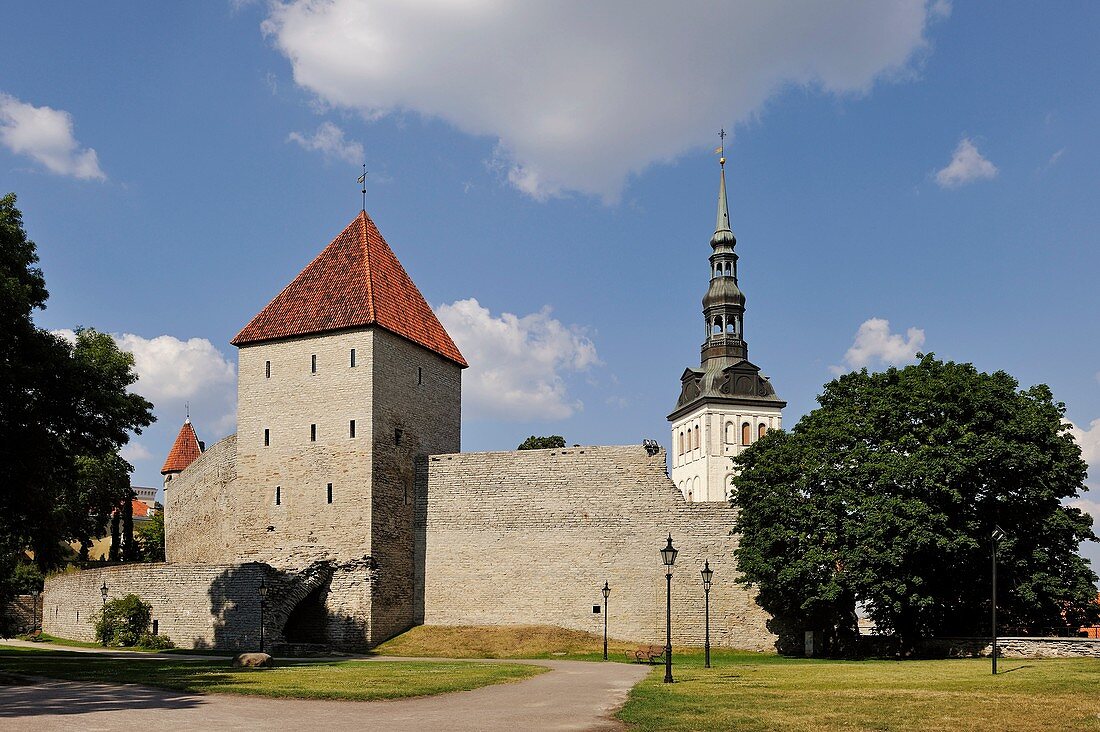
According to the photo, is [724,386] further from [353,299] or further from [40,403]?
[40,403]

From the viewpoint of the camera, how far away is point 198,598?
3534 cm

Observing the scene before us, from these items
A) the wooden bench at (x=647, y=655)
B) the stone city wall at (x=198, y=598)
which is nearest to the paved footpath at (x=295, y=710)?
the wooden bench at (x=647, y=655)

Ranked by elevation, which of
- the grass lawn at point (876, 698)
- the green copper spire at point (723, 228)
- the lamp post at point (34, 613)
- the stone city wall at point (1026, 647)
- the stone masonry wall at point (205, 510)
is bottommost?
the lamp post at point (34, 613)

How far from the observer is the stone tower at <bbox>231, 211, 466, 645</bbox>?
36125 mm

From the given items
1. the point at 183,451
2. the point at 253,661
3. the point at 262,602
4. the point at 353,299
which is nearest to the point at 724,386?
the point at 183,451

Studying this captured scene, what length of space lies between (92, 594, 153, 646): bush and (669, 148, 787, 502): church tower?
2364 inches

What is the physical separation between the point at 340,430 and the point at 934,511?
788 inches

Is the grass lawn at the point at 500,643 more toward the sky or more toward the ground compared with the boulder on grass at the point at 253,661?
more toward the ground

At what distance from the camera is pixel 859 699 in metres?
16.5

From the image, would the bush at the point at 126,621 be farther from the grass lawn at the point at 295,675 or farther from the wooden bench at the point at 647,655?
the wooden bench at the point at 647,655

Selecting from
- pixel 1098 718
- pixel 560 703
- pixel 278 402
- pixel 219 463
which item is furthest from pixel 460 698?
pixel 219 463

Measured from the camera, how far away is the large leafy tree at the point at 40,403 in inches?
904

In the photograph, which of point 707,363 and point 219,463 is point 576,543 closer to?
point 219,463

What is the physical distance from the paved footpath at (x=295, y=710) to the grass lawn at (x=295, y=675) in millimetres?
717
